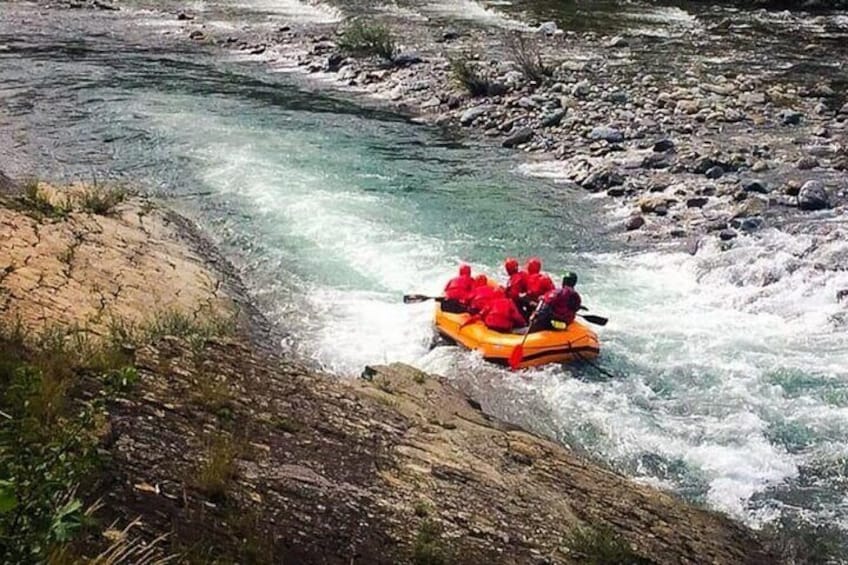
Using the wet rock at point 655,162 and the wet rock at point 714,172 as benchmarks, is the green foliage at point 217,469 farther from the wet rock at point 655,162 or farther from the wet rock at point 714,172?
the wet rock at point 655,162

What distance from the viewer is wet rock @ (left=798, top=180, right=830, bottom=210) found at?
11.9 m

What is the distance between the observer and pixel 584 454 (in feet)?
23.6

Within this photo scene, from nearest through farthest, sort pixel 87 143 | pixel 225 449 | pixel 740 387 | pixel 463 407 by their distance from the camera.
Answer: pixel 225 449
pixel 463 407
pixel 740 387
pixel 87 143

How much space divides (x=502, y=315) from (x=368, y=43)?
44.9ft

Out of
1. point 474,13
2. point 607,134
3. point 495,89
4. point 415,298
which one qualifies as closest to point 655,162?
point 607,134

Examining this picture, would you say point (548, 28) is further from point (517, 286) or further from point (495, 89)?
point (517, 286)

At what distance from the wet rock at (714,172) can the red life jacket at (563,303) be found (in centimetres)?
514

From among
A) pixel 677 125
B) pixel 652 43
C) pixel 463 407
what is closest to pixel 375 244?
pixel 463 407

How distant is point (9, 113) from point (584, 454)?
13.7m

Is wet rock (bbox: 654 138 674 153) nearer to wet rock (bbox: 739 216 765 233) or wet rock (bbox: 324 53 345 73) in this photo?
wet rock (bbox: 739 216 765 233)

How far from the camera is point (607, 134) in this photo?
49.1 feet

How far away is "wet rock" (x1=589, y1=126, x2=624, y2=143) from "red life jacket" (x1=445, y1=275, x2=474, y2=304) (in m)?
6.32

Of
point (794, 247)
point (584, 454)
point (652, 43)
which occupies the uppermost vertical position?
point (652, 43)

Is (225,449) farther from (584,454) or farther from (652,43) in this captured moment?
(652,43)
